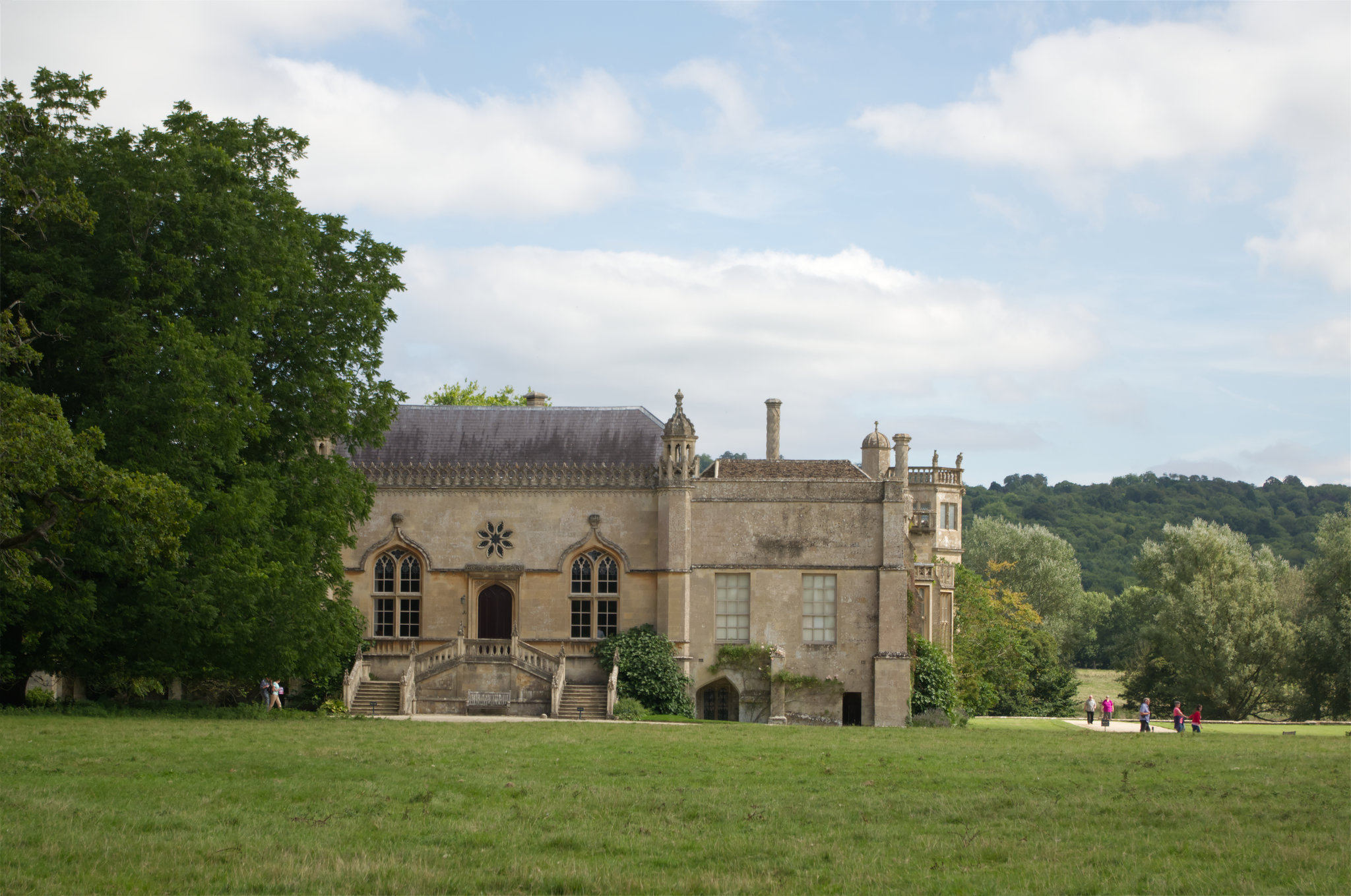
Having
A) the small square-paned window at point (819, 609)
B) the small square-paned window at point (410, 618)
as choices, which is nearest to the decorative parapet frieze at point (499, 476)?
the small square-paned window at point (410, 618)

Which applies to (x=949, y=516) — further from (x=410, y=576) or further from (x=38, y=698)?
(x=38, y=698)

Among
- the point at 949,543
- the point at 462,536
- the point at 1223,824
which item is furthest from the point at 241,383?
the point at 949,543

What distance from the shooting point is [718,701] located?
37031 millimetres

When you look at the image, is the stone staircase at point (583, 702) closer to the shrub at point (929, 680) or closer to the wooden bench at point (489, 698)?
the wooden bench at point (489, 698)

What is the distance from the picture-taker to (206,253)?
25.0 m

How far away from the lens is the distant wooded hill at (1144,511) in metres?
105

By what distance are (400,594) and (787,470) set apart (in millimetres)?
11811

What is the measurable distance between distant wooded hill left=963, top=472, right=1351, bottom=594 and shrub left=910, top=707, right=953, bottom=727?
67.7 metres

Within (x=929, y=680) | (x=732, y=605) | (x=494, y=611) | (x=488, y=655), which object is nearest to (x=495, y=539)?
(x=494, y=611)

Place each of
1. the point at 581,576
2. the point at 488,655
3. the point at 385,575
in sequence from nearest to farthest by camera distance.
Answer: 1. the point at 488,655
2. the point at 581,576
3. the point at 385,575

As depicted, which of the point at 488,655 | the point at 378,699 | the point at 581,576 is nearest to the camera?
the point at 378,699

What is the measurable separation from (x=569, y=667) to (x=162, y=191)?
17854 mm

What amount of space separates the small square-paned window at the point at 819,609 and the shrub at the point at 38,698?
19270 millimetres

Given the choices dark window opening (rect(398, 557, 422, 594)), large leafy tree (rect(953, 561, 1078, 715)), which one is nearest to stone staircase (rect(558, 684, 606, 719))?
dark window opening (rect(398, 557, 422, 594))
